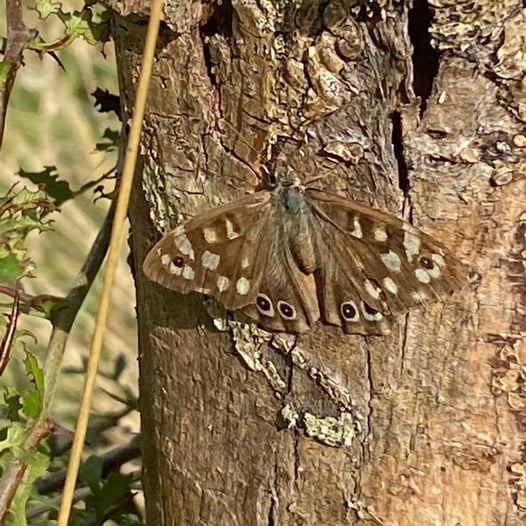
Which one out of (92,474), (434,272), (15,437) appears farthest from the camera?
(92,474)

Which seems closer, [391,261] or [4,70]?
[391,261]

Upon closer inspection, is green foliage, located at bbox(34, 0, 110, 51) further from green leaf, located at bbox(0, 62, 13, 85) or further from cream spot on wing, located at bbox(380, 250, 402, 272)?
cream spot on wing, located at bbox(380, 250, 402, 272)

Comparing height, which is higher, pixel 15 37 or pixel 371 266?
pixel 15 37

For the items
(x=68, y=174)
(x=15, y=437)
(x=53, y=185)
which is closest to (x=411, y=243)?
(x=15, y=437)

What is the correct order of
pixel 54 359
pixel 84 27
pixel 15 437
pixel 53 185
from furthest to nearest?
pixel 53 185 < pixel 54 359 < pixel 15 437 < pixel 84 27

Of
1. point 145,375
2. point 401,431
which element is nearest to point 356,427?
point 401,431

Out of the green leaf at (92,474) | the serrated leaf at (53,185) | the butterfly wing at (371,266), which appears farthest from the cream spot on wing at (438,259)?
the green leaf at (92,474)

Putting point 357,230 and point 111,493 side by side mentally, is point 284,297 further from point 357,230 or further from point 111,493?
point 111,493

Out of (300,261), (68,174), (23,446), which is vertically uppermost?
(68,174)

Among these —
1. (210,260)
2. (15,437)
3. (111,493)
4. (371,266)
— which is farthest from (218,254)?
(111,493)
